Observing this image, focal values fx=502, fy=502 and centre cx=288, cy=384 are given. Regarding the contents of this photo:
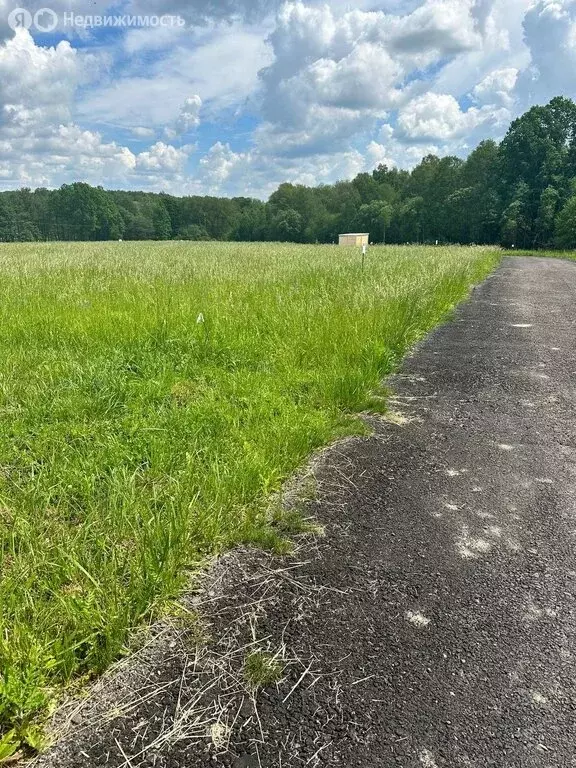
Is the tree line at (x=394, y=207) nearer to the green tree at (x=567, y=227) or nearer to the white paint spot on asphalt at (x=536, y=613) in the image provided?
the green tree at (x=567, y=227)

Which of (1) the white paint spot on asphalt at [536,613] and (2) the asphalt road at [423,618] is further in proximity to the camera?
(1) the white paint spot on asphalt at [536,613]

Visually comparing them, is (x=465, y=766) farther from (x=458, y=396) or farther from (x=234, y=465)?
(x=458, y=396)

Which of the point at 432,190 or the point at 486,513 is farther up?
the point at 432,190

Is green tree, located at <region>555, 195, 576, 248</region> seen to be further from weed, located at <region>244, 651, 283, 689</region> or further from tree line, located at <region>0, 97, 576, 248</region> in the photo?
weed, located at <region>244, 651, 283, 689</region>

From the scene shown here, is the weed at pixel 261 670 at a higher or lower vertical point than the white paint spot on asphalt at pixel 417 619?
lower

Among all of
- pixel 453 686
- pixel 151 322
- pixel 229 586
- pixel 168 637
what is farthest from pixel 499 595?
pixel 151 322

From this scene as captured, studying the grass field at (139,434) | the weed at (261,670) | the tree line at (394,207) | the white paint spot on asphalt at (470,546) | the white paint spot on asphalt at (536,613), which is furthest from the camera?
the tree line at (394,207)

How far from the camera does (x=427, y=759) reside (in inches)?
60.7

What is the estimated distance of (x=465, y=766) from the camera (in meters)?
1.52

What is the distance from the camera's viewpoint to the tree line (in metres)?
55.3

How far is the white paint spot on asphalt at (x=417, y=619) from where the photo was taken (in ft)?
6.87

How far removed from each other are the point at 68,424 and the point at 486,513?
3.08 meters

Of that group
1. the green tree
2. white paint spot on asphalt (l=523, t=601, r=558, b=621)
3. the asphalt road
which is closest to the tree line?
the green tree

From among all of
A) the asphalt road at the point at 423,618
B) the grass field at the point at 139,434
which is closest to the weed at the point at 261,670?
the asphalt road at the point at 423,618
